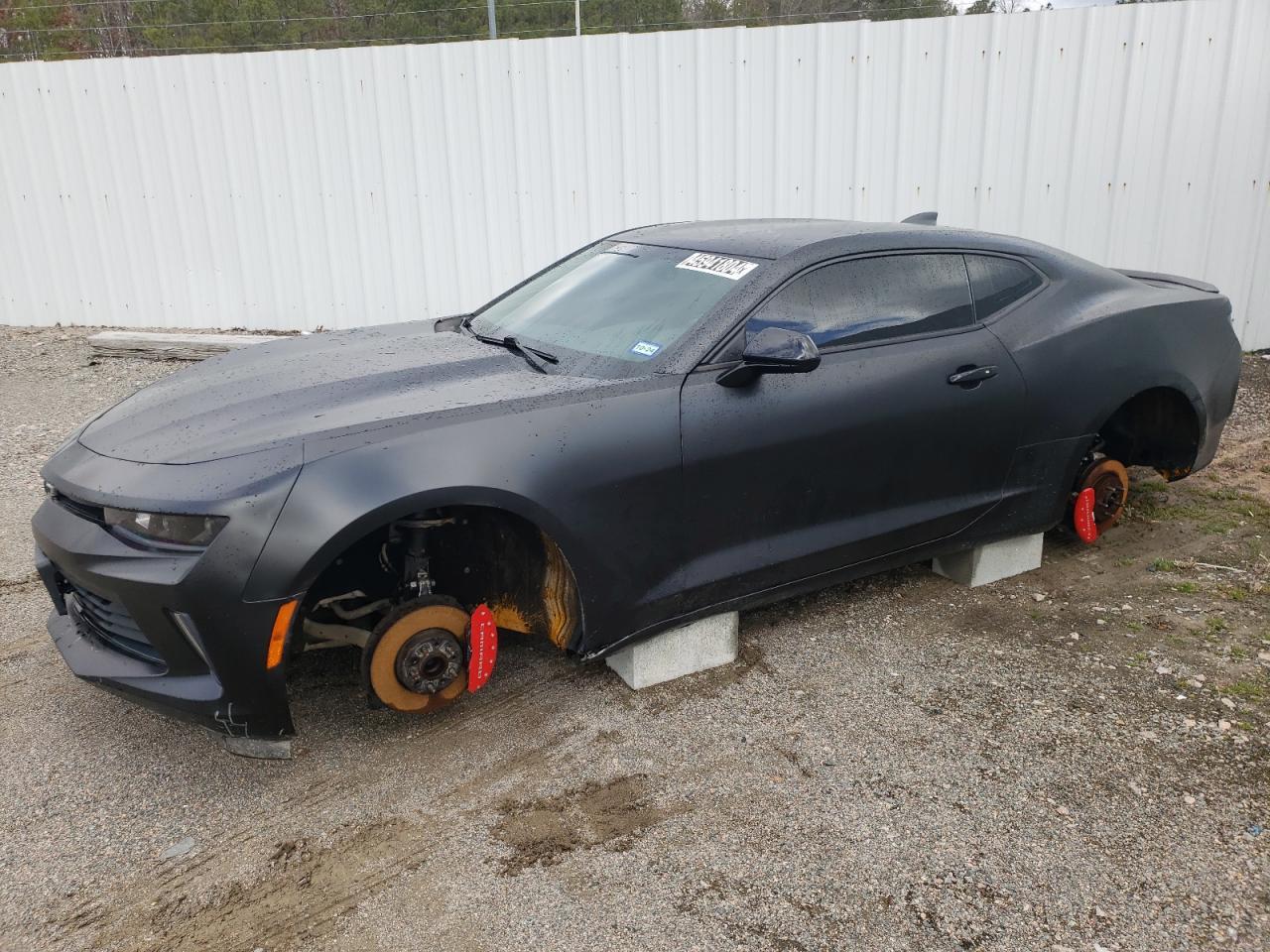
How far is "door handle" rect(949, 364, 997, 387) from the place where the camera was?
365cm

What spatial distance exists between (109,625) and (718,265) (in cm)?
232

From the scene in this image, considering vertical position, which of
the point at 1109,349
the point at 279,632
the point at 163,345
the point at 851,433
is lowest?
the point at 163,345

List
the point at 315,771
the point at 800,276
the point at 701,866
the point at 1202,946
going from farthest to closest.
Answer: the point at 800,276 → the point at 315,771 → the point at 701,866 → the point at 1202,946

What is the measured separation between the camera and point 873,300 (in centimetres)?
359

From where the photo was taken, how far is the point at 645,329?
3.38 meters

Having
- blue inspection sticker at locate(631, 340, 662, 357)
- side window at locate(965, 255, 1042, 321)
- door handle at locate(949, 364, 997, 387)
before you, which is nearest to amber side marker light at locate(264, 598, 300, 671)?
blue inspection sticker at locate(631, 340, 662, 357)

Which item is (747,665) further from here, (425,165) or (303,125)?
(303,125)

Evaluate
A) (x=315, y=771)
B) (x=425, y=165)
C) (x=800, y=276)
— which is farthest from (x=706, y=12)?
(x=315, y=771)

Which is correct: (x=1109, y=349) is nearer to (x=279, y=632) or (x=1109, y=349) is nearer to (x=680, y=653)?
(x=680, y=653)

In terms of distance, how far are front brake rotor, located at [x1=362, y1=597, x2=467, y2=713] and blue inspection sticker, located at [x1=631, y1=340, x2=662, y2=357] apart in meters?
1.04

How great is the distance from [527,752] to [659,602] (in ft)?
2.09

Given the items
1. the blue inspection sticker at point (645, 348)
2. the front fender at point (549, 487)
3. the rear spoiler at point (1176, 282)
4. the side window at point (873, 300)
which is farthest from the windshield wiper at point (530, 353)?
the rear spoiler at point (1176, 282)

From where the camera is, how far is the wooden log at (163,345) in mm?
8133

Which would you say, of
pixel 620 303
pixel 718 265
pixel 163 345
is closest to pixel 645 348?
pixel 620 303
